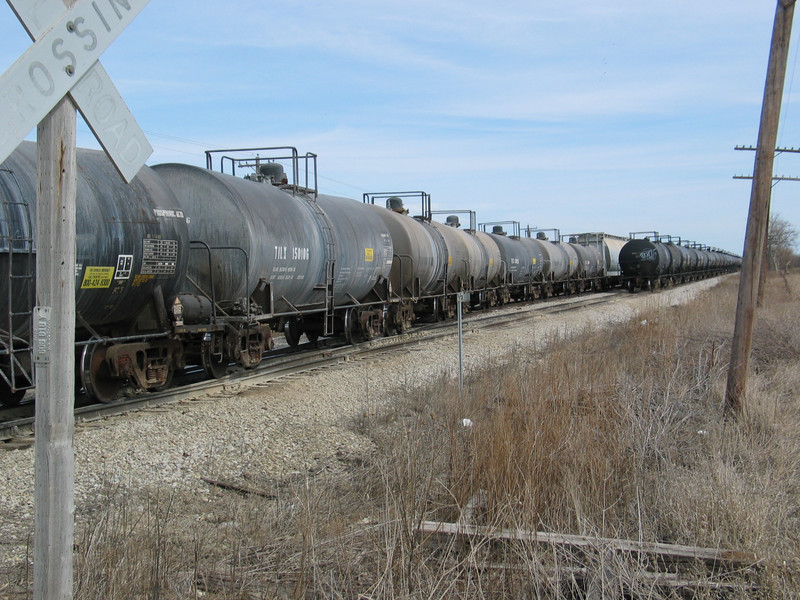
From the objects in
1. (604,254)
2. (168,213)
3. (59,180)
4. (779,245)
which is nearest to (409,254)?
(168,213)

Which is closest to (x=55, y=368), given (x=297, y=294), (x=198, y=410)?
(x=198, y=410)

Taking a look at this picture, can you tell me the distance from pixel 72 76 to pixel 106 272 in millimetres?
6181

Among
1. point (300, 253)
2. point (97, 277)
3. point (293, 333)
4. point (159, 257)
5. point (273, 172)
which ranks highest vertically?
point (273, 172)

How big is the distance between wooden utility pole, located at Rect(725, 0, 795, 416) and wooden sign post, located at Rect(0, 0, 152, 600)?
728 centimetres

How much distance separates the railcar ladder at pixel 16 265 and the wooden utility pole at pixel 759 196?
25.4 ft

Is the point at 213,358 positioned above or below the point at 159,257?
below

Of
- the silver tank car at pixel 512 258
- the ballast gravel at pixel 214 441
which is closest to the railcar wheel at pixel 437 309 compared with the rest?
the silver tank car at pixel 512 258

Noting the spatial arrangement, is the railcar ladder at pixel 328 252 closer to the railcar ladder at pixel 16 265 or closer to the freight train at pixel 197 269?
the freight train at pixel 197 269

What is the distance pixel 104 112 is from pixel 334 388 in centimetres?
808

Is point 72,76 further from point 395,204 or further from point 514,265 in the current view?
point 514,265

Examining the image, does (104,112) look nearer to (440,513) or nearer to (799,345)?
(440,513)

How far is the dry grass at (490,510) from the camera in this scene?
11.4 feet

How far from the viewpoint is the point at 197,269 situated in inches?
420

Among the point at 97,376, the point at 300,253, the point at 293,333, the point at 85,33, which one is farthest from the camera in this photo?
the point at 293,333
